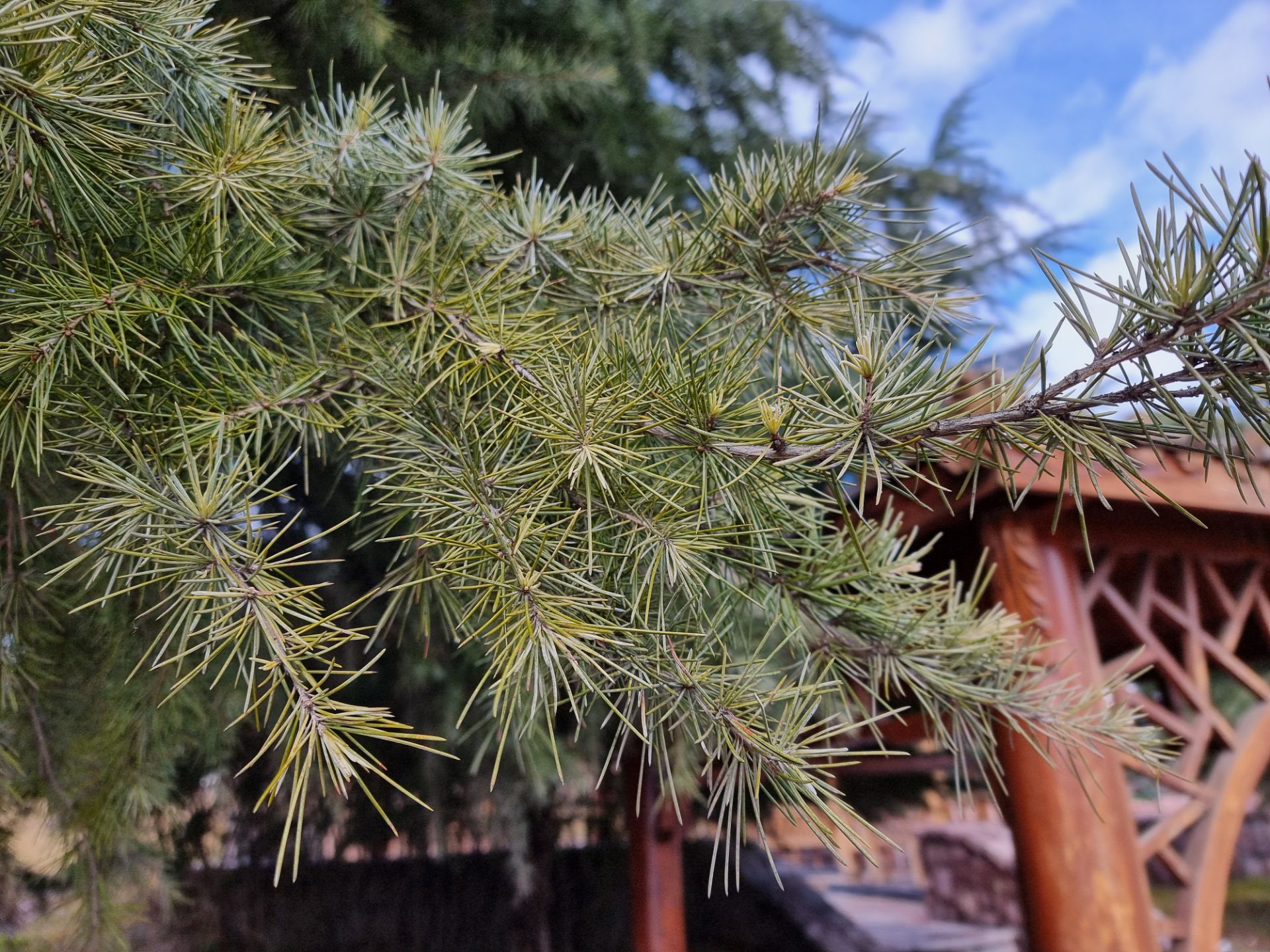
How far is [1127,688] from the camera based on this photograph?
57.9 inches

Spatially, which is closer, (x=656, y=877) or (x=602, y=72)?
(x=602, y=72)

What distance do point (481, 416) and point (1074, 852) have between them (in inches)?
46.6

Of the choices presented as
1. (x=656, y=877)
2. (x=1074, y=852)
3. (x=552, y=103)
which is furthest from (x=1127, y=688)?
(x=552, y=103)

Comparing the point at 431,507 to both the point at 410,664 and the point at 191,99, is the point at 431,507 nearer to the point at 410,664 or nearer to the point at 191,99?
the point at 191,99

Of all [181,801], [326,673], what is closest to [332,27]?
[326,673]

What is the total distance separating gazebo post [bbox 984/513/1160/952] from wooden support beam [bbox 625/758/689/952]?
3.24ft

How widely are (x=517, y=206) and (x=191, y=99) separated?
30 centimetres

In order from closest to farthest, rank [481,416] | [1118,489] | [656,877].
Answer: [481,416] < [1118,489] < [656,877]

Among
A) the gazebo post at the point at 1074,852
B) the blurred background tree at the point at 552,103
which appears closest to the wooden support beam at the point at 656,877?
the blurred background tree at the point at 552,103

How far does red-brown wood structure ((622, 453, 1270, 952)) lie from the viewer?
1.21 metres

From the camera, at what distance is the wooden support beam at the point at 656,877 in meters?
2.10

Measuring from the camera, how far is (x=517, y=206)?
0.81m

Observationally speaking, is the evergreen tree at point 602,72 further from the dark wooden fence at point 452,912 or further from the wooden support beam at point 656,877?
the dark wooden fence at point 452,912

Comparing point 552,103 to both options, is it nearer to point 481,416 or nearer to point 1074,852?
point 481,416
